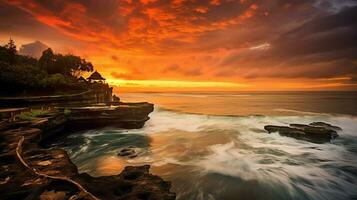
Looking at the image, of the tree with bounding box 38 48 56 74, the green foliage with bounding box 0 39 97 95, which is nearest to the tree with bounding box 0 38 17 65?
the green foliage with bounding box 0 39 97 95

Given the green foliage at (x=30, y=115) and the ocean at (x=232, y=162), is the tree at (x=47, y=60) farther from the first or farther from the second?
the ocean at (x=232, y=162)

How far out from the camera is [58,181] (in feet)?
24.7

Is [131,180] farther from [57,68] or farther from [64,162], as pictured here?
[57,68]

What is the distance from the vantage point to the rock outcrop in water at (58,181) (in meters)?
6.89

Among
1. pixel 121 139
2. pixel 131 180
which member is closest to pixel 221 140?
pixel 121 139

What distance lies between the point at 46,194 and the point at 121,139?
52.4ft

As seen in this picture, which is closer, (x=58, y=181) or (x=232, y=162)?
(x=58, y=181)

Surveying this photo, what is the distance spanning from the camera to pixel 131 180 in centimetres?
892

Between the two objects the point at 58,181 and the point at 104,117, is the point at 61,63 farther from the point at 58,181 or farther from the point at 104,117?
the point at 58,181

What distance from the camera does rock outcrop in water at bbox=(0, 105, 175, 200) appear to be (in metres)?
6.89

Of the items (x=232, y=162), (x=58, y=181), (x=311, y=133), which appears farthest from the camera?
(x=311, y=133)

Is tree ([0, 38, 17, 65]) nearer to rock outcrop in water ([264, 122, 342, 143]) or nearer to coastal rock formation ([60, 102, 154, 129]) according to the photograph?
coastal rock formation ([60, 102, 154, 129])

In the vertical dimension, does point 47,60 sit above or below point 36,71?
above

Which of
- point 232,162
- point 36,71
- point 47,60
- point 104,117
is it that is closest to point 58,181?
point 232,162
